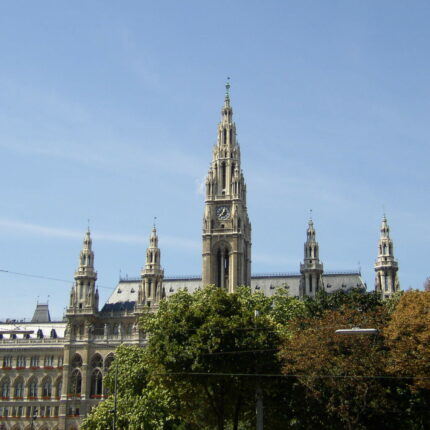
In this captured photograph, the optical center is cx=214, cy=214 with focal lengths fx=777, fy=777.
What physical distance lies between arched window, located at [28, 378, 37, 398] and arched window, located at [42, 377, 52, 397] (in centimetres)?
136

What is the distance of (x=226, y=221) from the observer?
389 feet

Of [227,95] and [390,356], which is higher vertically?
[227,95]

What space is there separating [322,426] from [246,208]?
232 ft

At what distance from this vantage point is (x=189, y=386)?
55219 millimetres

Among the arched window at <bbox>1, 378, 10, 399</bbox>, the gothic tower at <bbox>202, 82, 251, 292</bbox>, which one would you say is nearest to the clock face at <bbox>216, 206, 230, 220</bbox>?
the gothic tower at <bbox>202, 82, 251, 292</bbox>

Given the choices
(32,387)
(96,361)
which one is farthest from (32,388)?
(96,361)

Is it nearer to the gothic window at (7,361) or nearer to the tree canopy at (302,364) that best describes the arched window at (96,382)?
the gothic window at (7,361)

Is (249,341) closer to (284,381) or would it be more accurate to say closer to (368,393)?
(284,381)

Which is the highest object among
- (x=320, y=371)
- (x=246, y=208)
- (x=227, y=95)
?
(x=227, y=95)

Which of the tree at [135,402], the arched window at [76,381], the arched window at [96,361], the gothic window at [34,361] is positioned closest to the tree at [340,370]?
the tree at [135,402]

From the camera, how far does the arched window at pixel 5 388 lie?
119 meters

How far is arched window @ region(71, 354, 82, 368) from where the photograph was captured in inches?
4596

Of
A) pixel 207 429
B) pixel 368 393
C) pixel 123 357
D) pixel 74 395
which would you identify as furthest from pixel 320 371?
pixel 74 395

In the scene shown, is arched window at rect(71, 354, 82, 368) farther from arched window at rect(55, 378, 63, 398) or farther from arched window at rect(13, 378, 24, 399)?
arched window at rect(13, 378, 24, 399)
